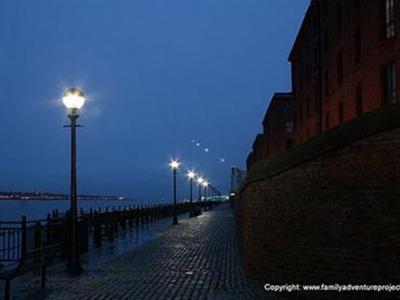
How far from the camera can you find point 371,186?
366 inches

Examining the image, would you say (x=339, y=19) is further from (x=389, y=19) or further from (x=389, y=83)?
(x=389, y=83)

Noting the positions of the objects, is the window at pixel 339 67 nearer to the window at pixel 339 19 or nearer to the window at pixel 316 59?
the window at pixel 339 19

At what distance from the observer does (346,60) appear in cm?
3716

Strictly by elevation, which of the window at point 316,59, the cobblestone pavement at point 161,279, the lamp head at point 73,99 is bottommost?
the cobblestone pavement at point 161,279

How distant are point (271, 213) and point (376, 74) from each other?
69.4 feet

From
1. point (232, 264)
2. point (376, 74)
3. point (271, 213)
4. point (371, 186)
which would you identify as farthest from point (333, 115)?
point (371, 186)

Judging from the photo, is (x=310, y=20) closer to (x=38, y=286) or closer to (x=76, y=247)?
(x=76, y=247)

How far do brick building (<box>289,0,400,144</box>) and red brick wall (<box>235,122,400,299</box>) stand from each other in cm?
1999

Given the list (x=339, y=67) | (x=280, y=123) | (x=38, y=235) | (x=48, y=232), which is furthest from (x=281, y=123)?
(x=38, y=235)

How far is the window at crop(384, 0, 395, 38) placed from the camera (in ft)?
100

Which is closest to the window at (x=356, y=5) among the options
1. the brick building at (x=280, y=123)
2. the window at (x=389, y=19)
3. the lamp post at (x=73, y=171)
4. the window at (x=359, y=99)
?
the window at (x=389, y=19)

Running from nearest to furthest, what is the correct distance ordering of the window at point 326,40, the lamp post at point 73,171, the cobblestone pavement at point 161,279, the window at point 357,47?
the cobblestone pavement at point 161,279
the lamp post at point 73,171
the window at point 357,47
the window at point 326,40

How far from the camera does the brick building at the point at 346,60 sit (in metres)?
30.9

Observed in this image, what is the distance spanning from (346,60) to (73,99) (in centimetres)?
2316
